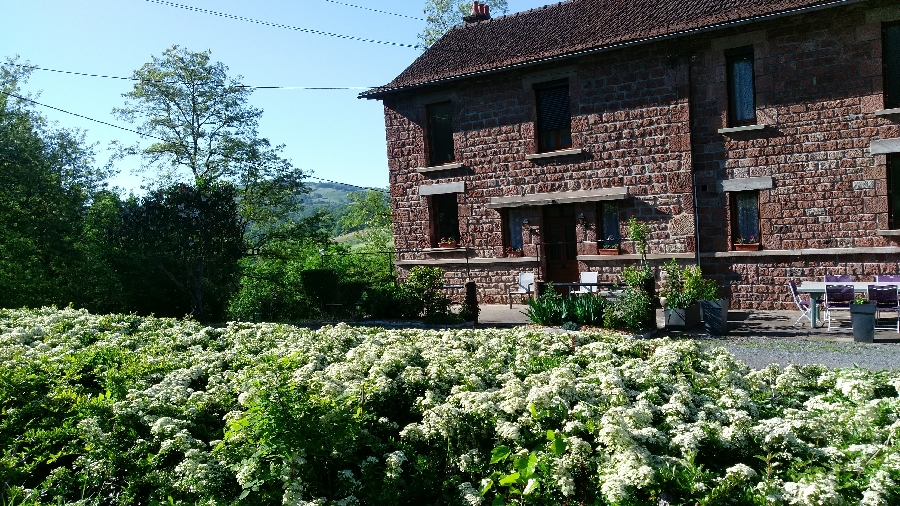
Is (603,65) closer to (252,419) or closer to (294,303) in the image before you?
(294,303)

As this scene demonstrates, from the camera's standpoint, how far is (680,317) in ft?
41.5

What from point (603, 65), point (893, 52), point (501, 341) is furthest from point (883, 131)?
point (501, 341)

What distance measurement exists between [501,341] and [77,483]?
3.36 m

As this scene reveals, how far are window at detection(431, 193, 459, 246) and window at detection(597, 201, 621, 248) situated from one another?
166 inches

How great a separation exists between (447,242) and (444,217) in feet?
2.50

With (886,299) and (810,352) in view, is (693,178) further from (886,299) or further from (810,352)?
(810,352)

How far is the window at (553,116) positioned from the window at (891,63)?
6.63 m

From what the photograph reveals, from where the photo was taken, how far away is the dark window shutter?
56.7 ft

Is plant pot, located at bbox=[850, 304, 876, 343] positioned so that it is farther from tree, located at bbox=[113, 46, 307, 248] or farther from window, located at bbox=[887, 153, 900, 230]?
tree, located at bbox=[113, 46, 307, 248]

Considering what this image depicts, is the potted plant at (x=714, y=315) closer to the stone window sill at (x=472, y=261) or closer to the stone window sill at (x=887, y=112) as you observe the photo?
the stone window sill at (x=887, y=112)

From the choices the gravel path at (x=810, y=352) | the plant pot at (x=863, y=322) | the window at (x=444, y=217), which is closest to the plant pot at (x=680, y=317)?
the gravel path at (x=810, y=352)

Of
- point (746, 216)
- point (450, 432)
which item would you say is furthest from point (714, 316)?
point (450, 432)

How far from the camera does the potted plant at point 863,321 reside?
10828 millimetres

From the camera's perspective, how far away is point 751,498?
2.70 metres
